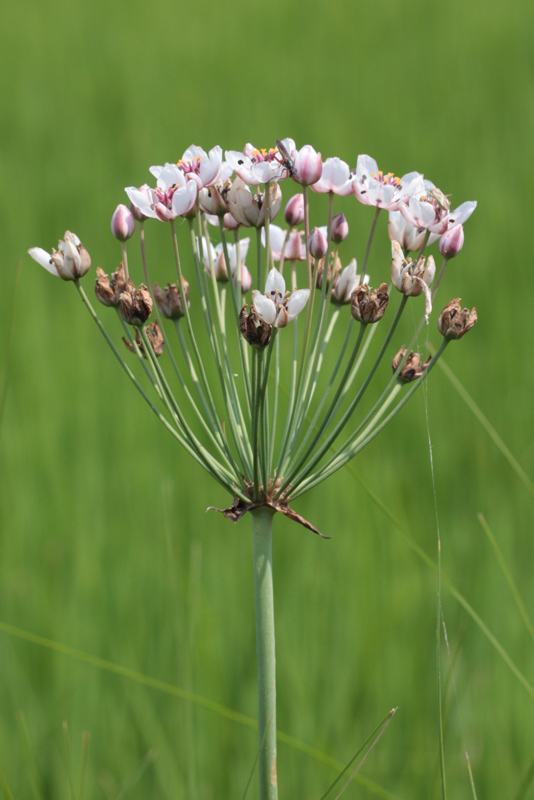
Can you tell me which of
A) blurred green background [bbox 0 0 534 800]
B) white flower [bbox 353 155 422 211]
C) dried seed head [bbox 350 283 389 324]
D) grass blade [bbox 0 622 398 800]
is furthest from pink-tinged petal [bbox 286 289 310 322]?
grass blade [bbox 0 622 398 800]

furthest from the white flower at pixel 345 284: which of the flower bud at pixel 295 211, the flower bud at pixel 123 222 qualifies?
the flower bud at pixel 123 222

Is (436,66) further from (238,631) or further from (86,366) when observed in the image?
(238,631)

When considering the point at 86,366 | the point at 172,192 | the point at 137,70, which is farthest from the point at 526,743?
the point at 137,70

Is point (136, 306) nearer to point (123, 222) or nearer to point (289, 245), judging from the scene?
point (123, 222)

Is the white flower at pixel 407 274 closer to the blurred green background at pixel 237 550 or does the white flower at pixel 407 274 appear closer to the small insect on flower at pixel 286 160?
the small insect on flower at pixel 286 160

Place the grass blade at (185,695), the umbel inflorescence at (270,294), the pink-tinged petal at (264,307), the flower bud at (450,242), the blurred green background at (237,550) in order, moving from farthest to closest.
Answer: the blurred green background at (237,550)
the grass blade at (185,695)
the flower bud at (450,242)
the umbel inflorescence at (270,294)
the pink-tinged petal at (264,307)

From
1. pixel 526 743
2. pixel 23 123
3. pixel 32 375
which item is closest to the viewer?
pixel 526 743

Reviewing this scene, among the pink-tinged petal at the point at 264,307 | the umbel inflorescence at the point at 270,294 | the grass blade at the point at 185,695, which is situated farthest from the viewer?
the grass blade at the point at 185,695
